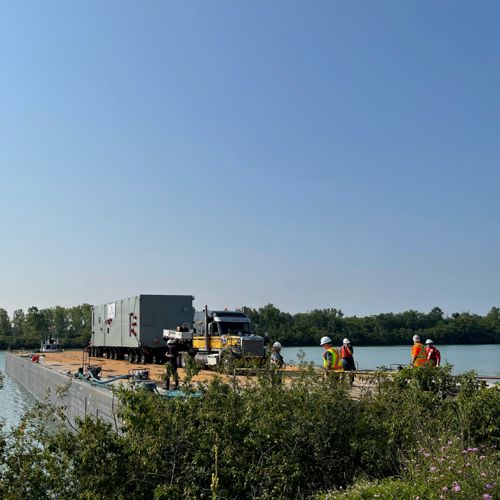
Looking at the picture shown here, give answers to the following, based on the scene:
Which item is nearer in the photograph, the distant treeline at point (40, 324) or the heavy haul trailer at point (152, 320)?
the heavy haul trailer at point (152, 320)

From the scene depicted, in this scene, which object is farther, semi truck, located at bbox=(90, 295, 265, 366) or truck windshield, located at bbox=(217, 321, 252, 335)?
truck windshield, located at bbox=(217, 321, 252, 335)

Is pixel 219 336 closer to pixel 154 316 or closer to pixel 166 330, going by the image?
pixel 166 330

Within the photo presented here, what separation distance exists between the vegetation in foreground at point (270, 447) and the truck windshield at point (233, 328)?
70.7 ft

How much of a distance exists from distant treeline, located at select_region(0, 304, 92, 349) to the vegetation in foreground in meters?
136

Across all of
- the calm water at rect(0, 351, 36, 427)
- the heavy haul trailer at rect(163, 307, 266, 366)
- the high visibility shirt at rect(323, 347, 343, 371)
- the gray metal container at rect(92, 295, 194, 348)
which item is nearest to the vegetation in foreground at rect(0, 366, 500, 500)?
the high visibility shirt at rect(323, 347, 343, 371)

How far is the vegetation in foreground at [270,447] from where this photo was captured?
630 cm

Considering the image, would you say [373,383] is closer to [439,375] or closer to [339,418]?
[439,375]

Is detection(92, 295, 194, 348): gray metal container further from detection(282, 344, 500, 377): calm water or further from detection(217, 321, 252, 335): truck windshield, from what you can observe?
detection(282, 344, 500, 377): calm water

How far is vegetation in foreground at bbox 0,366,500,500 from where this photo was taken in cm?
630

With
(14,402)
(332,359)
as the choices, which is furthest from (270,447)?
(14,402)

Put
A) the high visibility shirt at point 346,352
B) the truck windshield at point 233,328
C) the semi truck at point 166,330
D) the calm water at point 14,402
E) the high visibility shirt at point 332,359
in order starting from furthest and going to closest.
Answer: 1. the calm water at point 14,402
2. the truck windshield at point 233,328
3. the semi truck at point 166,330
4. the high visibility shirt at point 346,352
5. the high visibility shirt at point 332,359

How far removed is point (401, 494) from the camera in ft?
18.3

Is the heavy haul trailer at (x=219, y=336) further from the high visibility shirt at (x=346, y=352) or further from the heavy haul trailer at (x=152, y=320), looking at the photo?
the high visibility shirt at (x=346, y=352)

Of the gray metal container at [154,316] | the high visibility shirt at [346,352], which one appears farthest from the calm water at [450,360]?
the gray metal container at [154,316]
